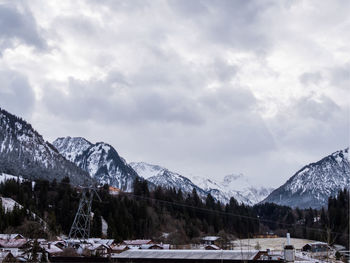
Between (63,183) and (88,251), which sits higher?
(63,183)

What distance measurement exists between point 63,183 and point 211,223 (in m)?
46.8

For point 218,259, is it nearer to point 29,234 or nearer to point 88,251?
point 88,251

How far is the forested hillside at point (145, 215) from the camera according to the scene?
4112 inches

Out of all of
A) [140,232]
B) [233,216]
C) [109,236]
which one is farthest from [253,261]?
[233,216]

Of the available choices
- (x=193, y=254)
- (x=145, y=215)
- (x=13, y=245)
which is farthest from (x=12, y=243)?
(x=145, y=215)

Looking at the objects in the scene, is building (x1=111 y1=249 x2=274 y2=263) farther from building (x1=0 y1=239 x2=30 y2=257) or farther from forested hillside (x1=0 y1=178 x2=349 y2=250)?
forested hillside (x1=0 y1=178 x2=349 y2=250)

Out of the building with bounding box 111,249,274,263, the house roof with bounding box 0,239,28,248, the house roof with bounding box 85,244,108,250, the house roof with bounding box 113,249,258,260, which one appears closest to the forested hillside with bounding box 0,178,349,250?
the house roof with bounding box 0,239,28,248

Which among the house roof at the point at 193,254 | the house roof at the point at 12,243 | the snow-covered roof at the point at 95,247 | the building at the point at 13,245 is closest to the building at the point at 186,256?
the house roof at the point at 193,254

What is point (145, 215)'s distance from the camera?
12312 centimetres

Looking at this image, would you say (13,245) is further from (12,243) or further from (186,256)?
(186,256)

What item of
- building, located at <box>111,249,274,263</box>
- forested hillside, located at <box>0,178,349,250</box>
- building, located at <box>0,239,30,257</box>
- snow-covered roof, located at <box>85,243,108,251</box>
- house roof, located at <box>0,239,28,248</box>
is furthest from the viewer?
forested hillside, located at <box>0,178,349,250</box>

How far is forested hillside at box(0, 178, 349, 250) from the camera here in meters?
104

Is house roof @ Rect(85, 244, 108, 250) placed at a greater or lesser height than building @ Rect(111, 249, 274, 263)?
greater

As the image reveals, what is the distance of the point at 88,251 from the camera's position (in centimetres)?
6944
